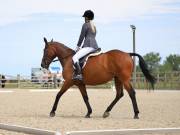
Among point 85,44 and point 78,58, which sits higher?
point 85,44

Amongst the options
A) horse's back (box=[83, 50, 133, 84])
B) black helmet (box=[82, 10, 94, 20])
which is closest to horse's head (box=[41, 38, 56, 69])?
horse's back (box=[83, 50, 133, 84])

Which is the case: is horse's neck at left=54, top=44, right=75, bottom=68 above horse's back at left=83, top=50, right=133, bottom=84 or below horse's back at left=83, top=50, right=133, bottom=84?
above

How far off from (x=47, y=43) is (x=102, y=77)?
6.03 ft

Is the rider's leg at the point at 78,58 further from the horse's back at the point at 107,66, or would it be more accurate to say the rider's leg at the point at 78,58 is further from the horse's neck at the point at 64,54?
the horse's neck at the point at 64,54

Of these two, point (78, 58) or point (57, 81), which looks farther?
point (57, 81)

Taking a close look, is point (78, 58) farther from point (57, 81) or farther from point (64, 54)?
point (57, 81)

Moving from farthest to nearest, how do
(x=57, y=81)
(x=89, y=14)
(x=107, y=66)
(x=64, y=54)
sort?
1. (x=57, y=81)
2. (x=64, y=54)
3. (x=89, y=14)
4. (x=107, y=66)

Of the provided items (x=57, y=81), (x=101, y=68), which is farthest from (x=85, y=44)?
(x=57, y=81)

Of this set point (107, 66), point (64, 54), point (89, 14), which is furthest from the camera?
point (64, 54)

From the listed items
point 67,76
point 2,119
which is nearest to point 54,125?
point 2,119

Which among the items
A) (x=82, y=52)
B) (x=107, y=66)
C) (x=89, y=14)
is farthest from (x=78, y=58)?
(x=89, y=14)

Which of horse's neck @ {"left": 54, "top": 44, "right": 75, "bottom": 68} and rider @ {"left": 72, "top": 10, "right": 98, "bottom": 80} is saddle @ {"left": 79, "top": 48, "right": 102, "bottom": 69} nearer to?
rider @ {"left": 72, "top": 10, "right": 98, "bottom": 80}

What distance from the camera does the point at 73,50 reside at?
15125mm

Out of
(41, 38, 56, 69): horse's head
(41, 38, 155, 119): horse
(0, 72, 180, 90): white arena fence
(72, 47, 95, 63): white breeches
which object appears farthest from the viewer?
(0, 72, 180, 90): white arena fence
